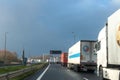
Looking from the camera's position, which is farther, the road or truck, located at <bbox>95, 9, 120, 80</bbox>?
the road

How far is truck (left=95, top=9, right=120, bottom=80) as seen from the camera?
18.0 m

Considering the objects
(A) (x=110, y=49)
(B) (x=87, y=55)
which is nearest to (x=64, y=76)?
(B) (x=87, y=55)

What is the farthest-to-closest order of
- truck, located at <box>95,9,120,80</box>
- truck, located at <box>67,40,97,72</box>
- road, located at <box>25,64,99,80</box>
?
truck, located at <box>67,40,97,72</box>, road, located at <box>25,64,99,80</box>, truck, located at <box>95,9,120,80</box>

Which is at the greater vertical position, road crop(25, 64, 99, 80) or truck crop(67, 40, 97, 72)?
truck crop(67, 40, 97, 72)

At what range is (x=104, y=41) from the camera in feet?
72.3

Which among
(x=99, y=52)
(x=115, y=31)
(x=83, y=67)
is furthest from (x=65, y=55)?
(x=115, y=31)

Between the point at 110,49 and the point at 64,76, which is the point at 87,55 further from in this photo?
the point at 110,49

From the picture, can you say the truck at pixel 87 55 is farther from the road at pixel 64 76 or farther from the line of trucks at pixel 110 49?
the line of trucks at pixel 110 49

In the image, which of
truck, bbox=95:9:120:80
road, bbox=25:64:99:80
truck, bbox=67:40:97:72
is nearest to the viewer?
truck, bbox=95:9:120:80

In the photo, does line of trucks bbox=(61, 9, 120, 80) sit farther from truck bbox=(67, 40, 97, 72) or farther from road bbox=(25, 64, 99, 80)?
truck bbox=(67, 40, 97, 72)

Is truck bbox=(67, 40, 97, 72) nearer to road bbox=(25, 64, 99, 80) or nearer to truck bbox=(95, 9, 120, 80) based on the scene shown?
road bbox=(25, 64, 99, 80)

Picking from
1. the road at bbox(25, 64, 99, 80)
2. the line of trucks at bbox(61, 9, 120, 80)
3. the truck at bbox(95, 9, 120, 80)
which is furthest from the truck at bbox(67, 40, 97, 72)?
the truck at bbox(95, 9, 120, 80)

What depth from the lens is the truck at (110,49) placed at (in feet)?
59.2

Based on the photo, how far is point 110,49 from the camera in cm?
1989
